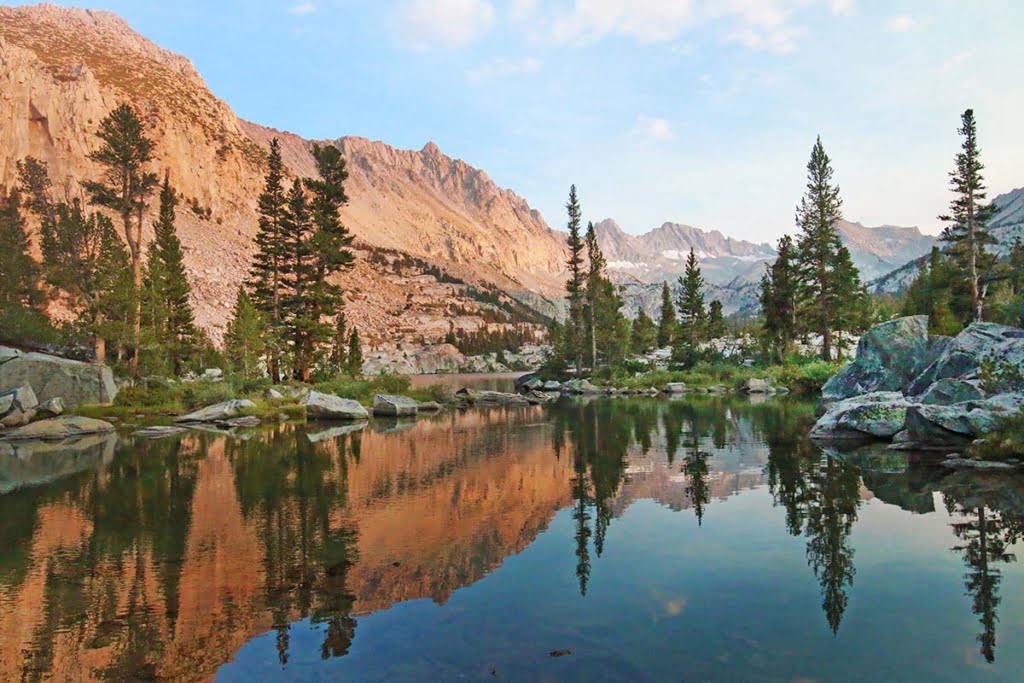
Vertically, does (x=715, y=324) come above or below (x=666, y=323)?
below

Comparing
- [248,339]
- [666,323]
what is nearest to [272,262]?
[248,339]

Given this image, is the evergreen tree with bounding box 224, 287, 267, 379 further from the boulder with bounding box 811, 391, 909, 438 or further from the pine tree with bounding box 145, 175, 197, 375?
the boulder with bounding box 811, 391, 909, 438

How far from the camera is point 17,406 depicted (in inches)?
1177

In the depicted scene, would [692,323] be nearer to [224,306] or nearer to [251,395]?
[251,395]

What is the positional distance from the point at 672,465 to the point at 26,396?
31576 millimetres

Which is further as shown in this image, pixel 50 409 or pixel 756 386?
pixel 756 386

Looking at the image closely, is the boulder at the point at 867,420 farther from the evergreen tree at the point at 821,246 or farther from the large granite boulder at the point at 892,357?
the evergreen tree at the point at 821,246

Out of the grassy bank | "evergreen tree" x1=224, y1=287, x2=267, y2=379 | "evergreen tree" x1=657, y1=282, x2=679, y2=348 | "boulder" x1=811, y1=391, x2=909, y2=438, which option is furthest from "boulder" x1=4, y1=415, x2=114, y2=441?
"evergreen tree" x1=657, y1=282, x2=679, y2=348

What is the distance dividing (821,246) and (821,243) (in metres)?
0.29

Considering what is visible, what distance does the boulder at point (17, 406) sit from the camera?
2909 centimetres

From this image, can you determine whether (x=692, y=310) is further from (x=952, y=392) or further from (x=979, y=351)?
(x=952, y=392)

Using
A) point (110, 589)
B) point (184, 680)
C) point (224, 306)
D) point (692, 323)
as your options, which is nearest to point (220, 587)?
point (110, 589)

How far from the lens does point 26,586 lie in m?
8.41

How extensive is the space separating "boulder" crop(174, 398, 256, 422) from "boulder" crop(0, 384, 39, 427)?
636 cm
